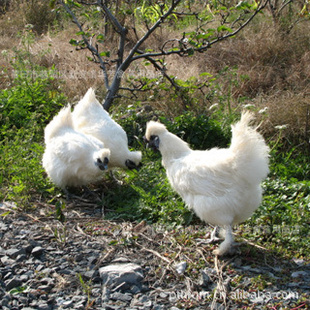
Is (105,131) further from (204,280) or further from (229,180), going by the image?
(204,280)

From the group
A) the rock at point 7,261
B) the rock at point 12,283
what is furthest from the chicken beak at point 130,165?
the rock at point 12,283

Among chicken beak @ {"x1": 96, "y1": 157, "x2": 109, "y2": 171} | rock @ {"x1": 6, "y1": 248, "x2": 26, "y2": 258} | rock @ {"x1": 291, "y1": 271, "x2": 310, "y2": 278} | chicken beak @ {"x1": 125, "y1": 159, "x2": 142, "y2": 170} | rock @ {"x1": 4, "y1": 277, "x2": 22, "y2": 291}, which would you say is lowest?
rock @ {"x1": 4, "y1": 277, "x2": 22, "y2": 291}

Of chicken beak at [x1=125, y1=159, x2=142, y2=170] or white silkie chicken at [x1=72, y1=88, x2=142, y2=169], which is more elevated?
white silkie chicken at [x1=72, y1=88, x2=142, y2=169]

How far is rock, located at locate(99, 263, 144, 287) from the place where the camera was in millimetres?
3636

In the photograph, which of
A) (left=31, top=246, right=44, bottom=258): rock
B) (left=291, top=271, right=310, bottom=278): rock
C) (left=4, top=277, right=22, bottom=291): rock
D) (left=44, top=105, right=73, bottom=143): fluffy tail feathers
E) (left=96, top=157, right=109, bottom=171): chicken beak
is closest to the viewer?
(left=4, top=277, right=22, bottom=291): rock

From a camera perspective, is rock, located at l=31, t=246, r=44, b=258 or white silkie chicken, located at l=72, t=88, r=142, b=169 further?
white silkie chicken, located at l=72, t=88, r=142, b=169

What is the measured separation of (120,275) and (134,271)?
0.15m

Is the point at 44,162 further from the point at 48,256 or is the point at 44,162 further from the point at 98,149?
the point at 48,256

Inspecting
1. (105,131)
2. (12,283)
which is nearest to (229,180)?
(12,283)

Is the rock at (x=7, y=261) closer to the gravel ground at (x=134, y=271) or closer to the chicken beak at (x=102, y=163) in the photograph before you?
the gravel ground at (x=134, y=271)

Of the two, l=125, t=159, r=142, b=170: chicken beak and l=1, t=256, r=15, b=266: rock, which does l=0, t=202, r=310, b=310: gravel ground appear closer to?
l=1, t=256, r=15, b=266: rock

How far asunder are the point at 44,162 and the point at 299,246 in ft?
11.5

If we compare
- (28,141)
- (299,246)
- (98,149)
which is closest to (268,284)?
(299,246)

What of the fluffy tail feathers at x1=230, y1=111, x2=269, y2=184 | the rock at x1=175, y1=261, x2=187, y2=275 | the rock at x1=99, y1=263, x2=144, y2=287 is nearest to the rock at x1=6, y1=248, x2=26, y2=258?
the rock at x1=99, y1=263, x2=144, y2=287
